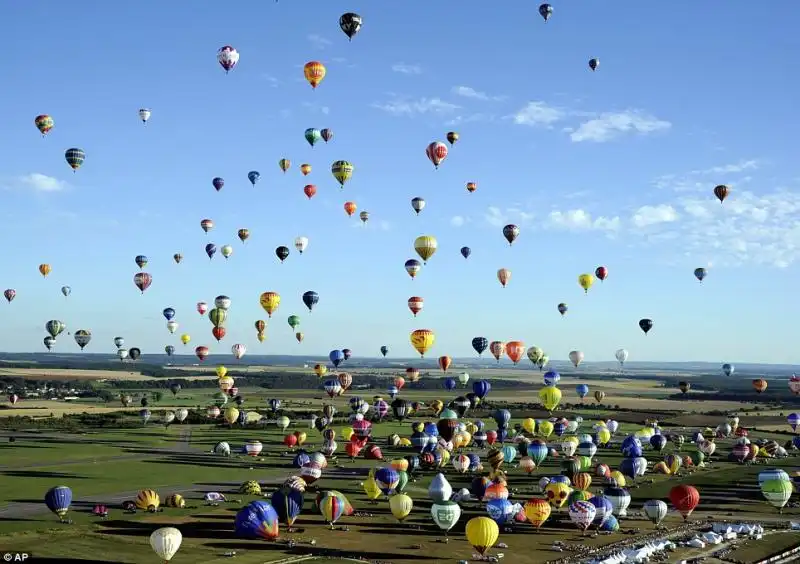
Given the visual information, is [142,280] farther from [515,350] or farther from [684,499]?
[684,499]

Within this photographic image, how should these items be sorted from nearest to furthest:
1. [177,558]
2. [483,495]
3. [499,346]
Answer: [177,558] < [483,495] < [499,346]

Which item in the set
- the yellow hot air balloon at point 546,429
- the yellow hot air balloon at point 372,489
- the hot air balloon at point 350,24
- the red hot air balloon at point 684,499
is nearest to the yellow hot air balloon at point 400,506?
the yellow hot air balloon at point 372,489

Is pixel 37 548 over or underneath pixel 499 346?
underneath

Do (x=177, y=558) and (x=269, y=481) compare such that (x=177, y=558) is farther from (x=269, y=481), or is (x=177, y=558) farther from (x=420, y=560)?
(x=269, y=481)

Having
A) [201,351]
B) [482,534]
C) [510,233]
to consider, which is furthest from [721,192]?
[201,351]

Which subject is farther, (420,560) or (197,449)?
(197,449)

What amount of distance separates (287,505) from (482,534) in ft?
35.7

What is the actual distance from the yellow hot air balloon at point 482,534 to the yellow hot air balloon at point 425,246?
38362 millimetres

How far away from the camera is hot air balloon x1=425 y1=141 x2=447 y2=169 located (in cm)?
7500

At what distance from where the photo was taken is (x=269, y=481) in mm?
64562

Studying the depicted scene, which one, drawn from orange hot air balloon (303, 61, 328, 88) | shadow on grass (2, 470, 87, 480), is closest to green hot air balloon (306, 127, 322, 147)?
orange hot air balloon (303, 61, 328, 88)

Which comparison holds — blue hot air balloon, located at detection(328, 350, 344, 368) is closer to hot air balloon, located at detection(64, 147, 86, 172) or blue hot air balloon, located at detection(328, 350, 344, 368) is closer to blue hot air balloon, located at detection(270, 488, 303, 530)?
hot air balloon, located at detection(64, 147, 86, 172)

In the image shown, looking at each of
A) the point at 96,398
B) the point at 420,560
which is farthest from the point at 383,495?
the point at 96,398

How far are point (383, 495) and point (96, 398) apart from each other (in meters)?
121
